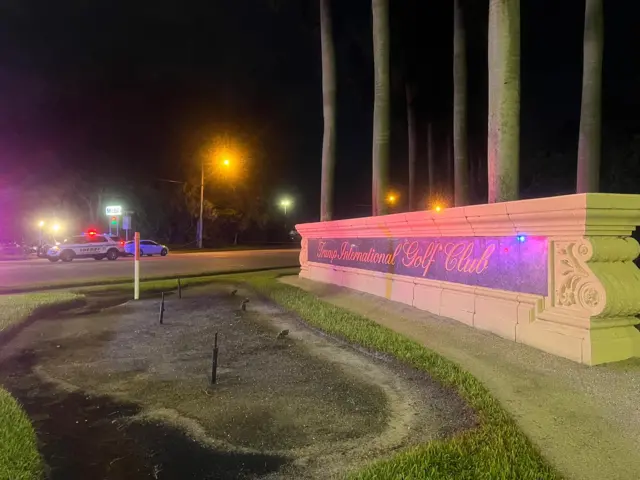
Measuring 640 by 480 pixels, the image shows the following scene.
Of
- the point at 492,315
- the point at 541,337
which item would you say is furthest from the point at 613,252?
the point at 492,315

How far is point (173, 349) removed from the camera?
296 inches

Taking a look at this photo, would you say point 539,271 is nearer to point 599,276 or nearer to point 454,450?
point 599,276

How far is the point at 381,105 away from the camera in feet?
50.1

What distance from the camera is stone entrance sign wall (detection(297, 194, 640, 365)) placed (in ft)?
17.8

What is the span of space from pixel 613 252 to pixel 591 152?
1290 centimetres

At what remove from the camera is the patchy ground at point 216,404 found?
12.8 feet

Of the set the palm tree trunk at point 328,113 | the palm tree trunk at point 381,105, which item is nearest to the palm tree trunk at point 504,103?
the palm tree trunk at point 381,105

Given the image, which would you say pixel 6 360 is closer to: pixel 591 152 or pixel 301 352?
pixel 301 352

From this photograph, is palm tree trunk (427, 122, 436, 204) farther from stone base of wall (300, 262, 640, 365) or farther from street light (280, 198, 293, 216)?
street light (280, 198, 293, 216)

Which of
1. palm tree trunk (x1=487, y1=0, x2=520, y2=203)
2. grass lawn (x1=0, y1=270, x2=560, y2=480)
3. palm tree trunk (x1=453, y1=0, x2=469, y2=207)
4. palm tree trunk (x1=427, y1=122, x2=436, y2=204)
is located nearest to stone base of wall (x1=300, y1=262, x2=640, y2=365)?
grass lawn (x1=0, y1=270, x2=560, y2=480)

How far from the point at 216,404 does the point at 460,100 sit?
1731 centimetres

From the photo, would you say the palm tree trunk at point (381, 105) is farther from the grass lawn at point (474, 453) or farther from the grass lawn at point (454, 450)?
the grass lawn at point (474, 453)

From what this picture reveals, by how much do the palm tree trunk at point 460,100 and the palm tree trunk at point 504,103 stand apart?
9.57 metres

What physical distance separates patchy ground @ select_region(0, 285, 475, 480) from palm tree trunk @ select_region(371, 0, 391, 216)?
7620 millimetres
